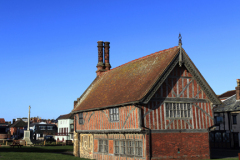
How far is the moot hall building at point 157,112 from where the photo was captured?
22.0 metres

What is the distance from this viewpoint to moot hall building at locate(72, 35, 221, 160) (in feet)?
72.3

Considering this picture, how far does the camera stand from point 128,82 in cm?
2631

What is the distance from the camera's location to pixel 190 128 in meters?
23.5

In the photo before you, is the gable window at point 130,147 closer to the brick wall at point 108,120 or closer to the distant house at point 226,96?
the brick wall at point 108,120

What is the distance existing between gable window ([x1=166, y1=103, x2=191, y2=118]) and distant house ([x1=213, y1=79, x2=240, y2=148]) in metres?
19.6

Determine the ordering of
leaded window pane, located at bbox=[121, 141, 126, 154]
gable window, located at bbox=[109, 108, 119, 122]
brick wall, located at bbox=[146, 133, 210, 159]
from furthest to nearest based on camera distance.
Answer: gable window, located at bbox=[109, 108, 119, 122]
leaded window pane, located at bbox=[121, 141, 126, 154]
brick wall, located at bbox=[146, 133, 210, 159]

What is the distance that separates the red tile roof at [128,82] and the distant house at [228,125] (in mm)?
19733

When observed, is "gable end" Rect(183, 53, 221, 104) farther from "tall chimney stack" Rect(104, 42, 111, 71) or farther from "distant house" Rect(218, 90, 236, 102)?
"distant house" Rect(218, 90, 236, 102)

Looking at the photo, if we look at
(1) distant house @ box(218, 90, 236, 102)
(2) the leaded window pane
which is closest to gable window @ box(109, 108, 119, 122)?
(2) the leaded window pane

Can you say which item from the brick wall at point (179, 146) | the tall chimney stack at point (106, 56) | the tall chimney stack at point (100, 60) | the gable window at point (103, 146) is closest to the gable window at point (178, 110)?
the brick wall at point (179, 146)

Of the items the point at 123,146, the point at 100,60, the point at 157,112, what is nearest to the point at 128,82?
the point at 157,112

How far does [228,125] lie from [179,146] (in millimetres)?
22227

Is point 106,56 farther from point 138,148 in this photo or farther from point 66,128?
point 66,128

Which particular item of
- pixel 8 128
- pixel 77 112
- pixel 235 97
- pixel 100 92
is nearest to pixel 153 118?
pixel 100 92
